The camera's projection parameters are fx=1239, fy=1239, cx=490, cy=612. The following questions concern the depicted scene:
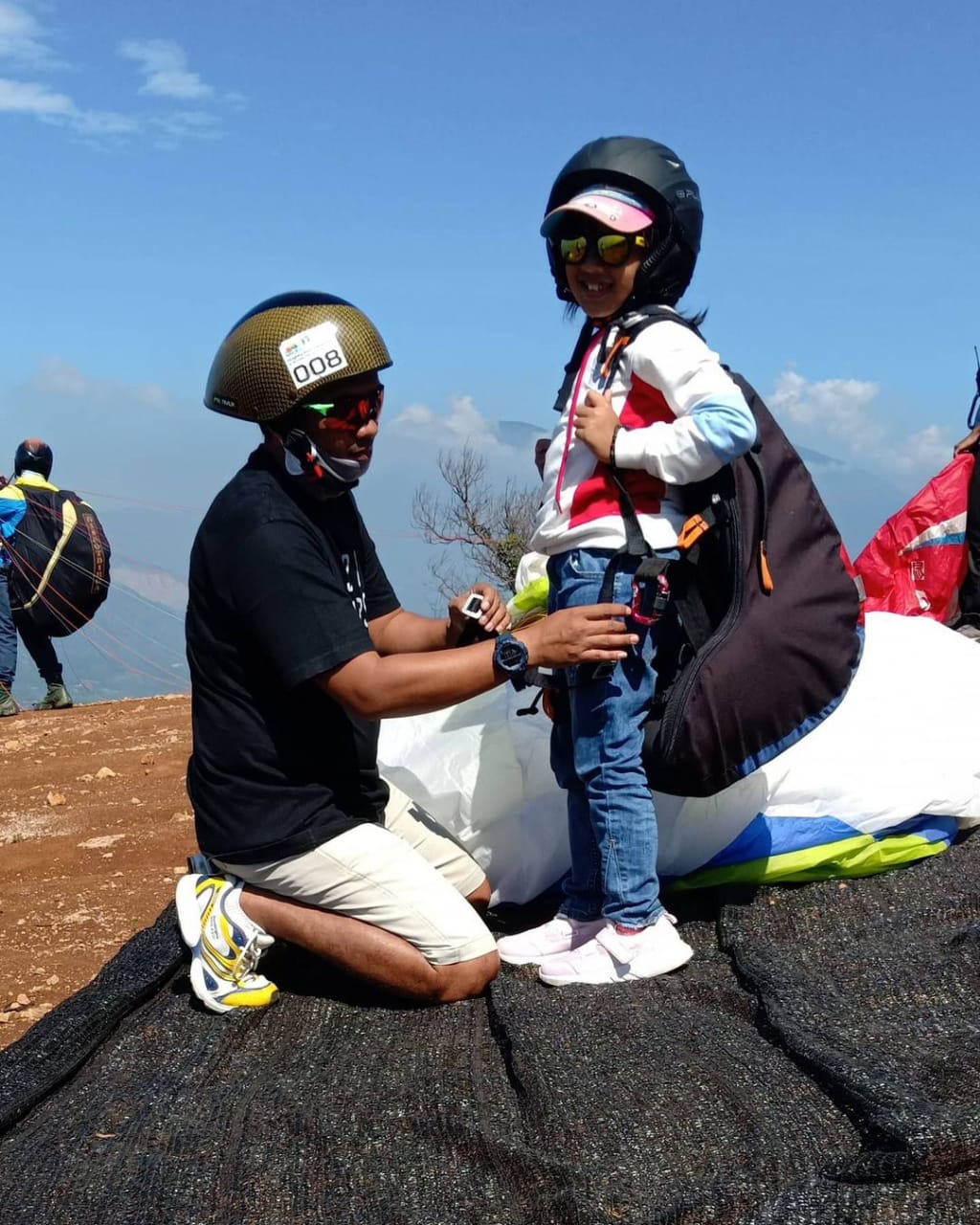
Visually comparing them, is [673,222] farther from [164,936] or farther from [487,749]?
[164,936]

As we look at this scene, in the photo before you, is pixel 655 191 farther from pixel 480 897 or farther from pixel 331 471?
pixel 480 897

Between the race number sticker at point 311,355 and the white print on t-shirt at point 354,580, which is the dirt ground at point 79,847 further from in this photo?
the race number sticker at point 311,355

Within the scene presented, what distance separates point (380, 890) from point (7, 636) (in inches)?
264

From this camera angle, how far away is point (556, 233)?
296 cm

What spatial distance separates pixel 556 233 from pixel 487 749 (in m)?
1.46

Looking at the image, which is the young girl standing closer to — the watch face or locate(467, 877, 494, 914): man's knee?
the watch face

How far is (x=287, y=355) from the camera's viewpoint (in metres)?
2.81

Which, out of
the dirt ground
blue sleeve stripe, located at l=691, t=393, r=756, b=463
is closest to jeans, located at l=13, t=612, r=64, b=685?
the dirt ground

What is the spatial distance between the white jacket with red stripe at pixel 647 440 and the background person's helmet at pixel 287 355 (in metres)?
0.51

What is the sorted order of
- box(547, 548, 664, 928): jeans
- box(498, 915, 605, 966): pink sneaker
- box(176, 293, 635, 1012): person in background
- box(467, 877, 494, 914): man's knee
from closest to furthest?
1. box(176, 293, 635, 1012): person in background
2. box(547, 548, 664, 928): jeans
3. box(498, 915, 605, 966): pink sneaker
4. box(467, 877, 494, 914): man's knee

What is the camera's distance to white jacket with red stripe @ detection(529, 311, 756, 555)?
2682 millimetres

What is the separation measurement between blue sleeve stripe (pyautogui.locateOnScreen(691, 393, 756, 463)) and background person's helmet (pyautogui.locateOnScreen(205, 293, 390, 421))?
30.5 inches

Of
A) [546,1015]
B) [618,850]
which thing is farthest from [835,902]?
[546,1015]

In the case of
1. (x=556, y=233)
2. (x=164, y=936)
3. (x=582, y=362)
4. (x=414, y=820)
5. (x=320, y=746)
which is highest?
(x=556, y=233)
